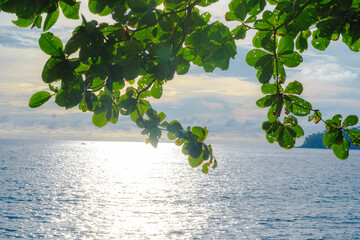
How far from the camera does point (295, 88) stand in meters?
3.26

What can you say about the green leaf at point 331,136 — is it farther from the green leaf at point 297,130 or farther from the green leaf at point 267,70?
the green leaf at point 267,70

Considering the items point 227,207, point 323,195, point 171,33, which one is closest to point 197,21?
point 171,33

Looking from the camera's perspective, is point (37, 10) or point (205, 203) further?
point (205, 203)

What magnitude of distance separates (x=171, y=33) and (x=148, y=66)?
49 cm

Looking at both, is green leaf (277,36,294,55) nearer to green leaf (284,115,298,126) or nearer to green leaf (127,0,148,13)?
green leaf (284,115,298,126)

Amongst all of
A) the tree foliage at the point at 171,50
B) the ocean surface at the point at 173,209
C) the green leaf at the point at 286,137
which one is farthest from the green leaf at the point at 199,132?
the ocean surface at the point at 173,209

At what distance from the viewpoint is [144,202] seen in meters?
70.1

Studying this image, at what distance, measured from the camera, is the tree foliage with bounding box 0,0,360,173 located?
2570 mm

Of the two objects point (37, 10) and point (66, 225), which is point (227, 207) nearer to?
point (66, 225)

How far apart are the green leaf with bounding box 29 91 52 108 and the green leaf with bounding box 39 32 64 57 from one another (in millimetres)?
313

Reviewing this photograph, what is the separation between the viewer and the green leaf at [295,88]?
3248 millimetres

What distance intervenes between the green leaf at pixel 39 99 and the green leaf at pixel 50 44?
12.3 inches

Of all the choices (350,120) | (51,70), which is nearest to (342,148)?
(350,120)

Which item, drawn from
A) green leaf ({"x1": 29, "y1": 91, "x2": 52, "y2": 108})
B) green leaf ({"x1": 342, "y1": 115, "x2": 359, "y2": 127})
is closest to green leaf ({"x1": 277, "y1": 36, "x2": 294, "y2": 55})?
green leaf ({"x1": 342, "y1": 115, "x2": 359, "y2": 127})
